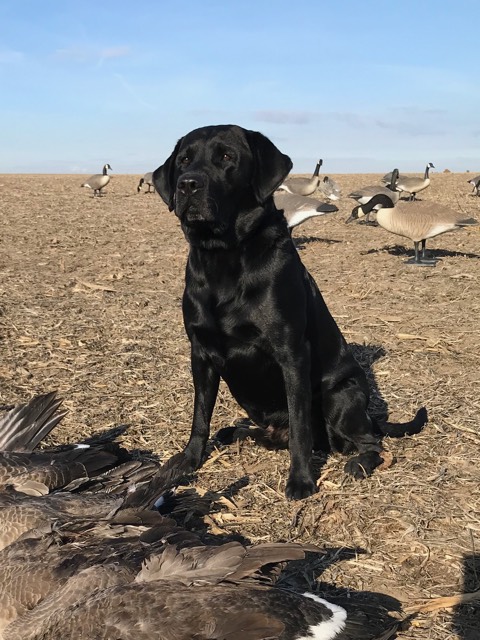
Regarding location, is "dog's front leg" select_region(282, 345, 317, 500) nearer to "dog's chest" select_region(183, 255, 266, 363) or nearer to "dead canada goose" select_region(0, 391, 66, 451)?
"dog's chest" select_region(183, 255, 266, 363)

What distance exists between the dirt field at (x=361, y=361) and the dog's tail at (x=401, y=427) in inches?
3.6

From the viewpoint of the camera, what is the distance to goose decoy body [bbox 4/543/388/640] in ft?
8.25

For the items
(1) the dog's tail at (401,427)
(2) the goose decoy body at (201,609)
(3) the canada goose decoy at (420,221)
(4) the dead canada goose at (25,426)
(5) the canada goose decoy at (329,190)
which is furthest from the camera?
(5) the canada goose decoy at (329,190)

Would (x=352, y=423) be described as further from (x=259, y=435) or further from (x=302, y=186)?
(x=302, y=186)

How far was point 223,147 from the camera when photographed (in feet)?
13.8

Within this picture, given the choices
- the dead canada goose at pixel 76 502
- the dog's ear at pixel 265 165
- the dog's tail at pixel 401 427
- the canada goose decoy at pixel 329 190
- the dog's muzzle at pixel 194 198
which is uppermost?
the canada goose decoy at pixel 329 190

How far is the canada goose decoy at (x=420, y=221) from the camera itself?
1195 cm

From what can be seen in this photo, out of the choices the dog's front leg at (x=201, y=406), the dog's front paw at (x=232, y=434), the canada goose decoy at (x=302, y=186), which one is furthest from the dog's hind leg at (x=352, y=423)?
the canada goose decoy at (x=302, y=186)

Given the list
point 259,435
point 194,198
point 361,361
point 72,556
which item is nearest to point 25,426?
point 259,435

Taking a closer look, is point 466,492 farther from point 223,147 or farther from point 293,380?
point 223,147

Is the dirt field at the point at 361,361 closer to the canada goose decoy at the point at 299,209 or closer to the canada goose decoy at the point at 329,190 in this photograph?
the canada goose decoy at the point at 299,209

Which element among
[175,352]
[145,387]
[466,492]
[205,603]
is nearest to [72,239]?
[175,352]

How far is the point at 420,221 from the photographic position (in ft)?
40.1

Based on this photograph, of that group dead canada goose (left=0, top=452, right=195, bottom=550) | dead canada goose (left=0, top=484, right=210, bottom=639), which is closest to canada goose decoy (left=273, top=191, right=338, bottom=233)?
dead canada goose (left=0, top=452, right=195, bottom=550)
